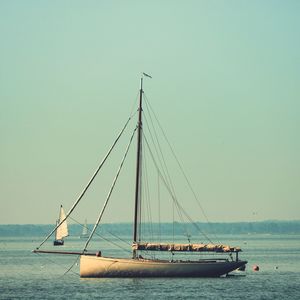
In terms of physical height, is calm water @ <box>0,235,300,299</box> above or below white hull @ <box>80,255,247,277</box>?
below

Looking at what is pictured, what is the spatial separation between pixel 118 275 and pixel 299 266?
148 feet

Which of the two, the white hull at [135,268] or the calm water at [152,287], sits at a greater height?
the white hull at [135,268]

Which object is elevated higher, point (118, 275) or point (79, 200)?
point (79, 200)

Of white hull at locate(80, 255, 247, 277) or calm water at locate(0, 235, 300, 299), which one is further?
white hull at locate(80, 255, 247, 277)

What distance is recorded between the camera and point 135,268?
298 ft

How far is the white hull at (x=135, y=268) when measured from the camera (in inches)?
3575

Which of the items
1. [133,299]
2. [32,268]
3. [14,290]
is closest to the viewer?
[133,299]

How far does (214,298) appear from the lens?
7912 centimetres

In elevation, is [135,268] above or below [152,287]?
above

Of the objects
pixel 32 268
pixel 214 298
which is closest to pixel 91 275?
pixel 214 298

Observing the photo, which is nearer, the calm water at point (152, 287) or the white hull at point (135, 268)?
the calm water at point (152, 287)

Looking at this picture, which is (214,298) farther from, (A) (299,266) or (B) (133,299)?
(A) (299,266)

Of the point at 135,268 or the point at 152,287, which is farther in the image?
the point at 135,268

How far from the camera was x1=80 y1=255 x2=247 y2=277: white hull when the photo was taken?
90.8 meters
